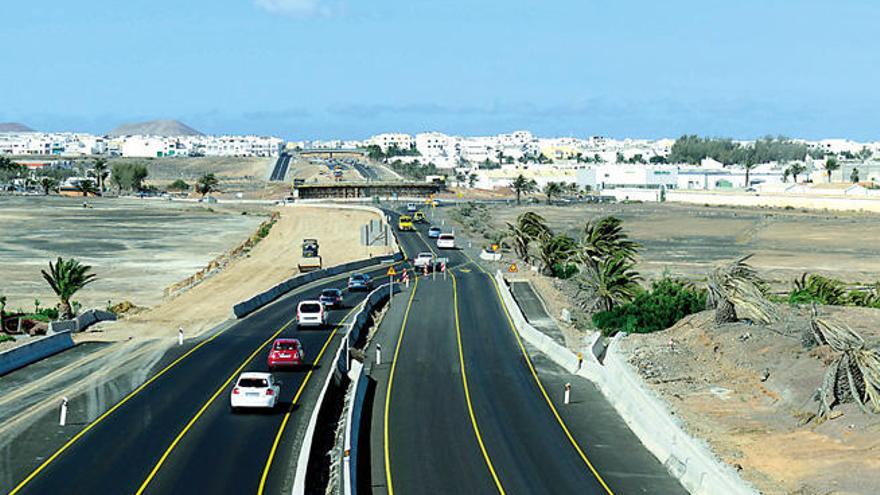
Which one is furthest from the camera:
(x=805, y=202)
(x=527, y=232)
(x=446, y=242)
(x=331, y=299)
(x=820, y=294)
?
(x=805, y=202)

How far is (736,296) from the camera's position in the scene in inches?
1863

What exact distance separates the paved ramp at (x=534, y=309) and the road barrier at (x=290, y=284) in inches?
542

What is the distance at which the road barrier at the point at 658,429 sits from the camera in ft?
84.7

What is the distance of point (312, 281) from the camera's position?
72125mm

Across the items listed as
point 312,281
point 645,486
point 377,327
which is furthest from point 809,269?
point 645,486

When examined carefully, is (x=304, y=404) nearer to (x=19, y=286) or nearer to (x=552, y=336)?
(x=552, y=336)

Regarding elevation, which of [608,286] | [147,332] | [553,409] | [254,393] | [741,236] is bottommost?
[741,236]

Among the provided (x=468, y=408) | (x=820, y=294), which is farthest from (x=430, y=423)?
(x=820, y=294)

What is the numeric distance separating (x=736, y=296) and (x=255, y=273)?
146ft

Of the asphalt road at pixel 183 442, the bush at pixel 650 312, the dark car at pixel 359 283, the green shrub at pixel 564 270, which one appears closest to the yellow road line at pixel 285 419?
the asphalt road at pixel 183 442

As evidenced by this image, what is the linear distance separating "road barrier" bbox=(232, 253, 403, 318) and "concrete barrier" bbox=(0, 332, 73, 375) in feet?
35.7

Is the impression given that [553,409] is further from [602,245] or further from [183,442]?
[602,245]

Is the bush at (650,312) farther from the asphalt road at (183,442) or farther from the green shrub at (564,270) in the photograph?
the green shrub at (564,270)

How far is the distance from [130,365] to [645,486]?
2151cm
